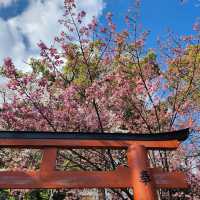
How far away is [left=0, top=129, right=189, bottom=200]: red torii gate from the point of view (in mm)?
4484

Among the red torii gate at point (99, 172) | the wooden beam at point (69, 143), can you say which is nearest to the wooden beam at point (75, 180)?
the red torii gate at point (99, 172)

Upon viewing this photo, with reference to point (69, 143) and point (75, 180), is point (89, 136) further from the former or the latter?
A: point (75, 180)

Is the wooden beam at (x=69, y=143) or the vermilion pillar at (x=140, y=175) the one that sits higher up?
the wooden beam at (x=69, y=143)

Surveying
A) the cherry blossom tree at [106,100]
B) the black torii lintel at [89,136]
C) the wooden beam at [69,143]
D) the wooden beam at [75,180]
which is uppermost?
the cherry blossom tree at [106,100]

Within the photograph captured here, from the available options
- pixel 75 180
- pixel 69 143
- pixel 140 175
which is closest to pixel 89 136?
pixel 69 143

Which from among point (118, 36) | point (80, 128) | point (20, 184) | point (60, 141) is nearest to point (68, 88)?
point (80, 128)

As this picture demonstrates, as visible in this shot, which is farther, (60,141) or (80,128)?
(80,128)

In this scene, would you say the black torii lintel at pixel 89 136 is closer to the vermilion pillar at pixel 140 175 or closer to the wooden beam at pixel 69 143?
the wooden beam at pixel 69 143

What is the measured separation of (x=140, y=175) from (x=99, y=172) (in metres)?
0.62

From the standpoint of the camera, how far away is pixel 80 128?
939cm

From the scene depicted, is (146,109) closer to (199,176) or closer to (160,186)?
(199,176)

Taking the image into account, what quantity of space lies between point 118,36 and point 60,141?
5.45m

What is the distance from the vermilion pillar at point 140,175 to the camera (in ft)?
14.7

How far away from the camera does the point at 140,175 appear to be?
15.3ft
